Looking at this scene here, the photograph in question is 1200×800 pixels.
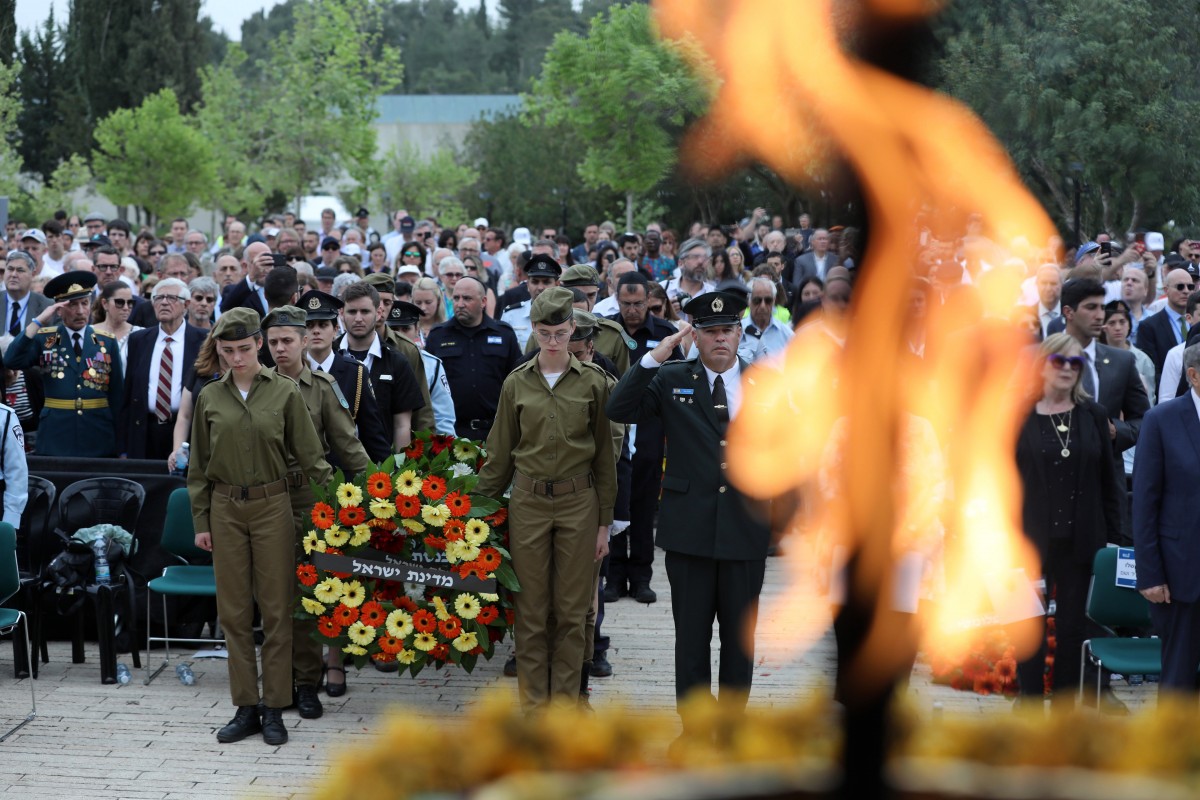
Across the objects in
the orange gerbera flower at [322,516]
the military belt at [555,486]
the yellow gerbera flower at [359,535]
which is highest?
the military belt at [555,486]

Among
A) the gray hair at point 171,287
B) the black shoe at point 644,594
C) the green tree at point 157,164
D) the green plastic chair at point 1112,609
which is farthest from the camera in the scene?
the green tree at point 157,164

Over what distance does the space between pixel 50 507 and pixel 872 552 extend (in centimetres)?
755

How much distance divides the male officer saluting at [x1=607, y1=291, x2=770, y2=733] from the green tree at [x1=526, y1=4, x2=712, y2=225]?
1129 millimetres

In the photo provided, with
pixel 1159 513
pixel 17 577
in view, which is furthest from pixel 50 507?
pixel 1159 513

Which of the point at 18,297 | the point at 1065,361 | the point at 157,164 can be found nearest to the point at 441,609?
the point at 1065,361

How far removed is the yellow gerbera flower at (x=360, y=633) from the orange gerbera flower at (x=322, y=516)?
0.55 m

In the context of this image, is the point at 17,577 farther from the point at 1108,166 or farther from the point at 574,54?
the point at 574,54

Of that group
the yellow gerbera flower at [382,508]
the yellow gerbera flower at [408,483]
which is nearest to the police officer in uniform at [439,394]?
the yellow gerbera flower at [408,483]

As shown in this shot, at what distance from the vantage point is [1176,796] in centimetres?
193

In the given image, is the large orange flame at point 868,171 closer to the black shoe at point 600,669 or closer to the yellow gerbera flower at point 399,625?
the yellow gerbera flower at point 399,625

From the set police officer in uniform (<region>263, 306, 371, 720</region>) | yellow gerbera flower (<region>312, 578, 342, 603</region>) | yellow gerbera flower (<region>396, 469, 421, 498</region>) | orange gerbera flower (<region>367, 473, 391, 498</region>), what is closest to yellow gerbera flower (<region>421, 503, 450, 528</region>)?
yellow gerbera flower (<region>396, 469, 421, 498</region>)

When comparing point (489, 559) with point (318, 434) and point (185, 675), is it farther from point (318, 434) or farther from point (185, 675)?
point (185, 675)

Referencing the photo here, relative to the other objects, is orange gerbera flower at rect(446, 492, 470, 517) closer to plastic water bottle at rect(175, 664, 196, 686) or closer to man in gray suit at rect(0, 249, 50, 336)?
plastic water bottle at rect(175, 664, 196, 686)

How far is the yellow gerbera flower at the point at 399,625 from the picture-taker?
7.16 meters
